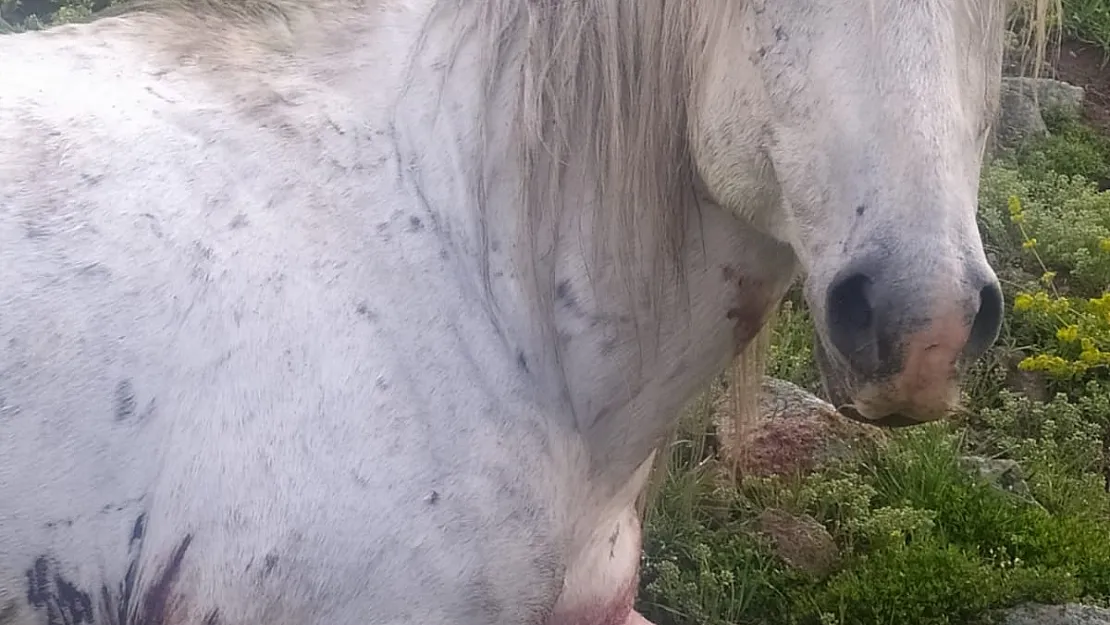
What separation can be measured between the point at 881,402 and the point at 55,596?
747 mm

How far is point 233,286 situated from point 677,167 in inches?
16.5

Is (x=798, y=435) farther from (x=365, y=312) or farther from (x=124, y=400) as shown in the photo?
(x=124, y=400)

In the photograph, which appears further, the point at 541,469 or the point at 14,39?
the point at 14,39

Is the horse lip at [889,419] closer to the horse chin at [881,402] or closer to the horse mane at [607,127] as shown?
the horse chin at [881,402]

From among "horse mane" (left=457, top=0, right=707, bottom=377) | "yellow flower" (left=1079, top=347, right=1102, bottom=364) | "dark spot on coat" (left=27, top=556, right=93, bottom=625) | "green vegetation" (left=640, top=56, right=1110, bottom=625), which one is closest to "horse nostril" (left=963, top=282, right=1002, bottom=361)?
"horse mane" (left=457, top=0, right=707, bottom=377)

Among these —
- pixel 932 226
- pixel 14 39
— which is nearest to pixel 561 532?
pixel 932 226

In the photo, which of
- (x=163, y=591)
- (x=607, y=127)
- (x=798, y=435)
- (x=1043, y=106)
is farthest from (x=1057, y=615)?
(x=1043, y=106)

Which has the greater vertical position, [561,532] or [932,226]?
[932,226]

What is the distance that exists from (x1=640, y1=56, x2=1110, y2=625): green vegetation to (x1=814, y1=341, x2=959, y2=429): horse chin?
0.56m

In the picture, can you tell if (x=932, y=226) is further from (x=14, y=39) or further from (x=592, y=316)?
(x=14, y=39)

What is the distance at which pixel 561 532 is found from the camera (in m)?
1.12

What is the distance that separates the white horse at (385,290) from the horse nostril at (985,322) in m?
0.06

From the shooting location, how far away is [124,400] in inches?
40.6

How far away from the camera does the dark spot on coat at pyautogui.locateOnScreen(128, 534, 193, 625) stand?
1033mm
